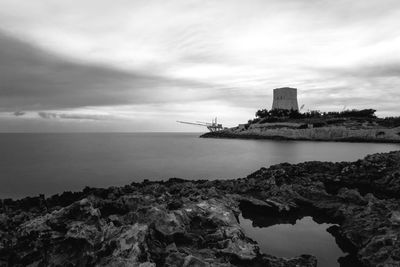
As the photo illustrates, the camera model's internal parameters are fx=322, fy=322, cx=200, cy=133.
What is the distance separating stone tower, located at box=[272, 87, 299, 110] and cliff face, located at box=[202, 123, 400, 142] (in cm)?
2460

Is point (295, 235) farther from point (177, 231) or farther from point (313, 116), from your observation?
point (313, 116)

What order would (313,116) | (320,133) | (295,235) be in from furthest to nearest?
(313,116)
(320,133)
(295,235)

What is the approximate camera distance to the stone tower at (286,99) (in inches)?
6368

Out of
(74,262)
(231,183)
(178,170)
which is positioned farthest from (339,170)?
(178,170)

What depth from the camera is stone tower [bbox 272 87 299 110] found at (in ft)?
531

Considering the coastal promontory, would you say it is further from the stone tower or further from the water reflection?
the water reflection

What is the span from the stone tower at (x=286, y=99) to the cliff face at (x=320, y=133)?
968 inches

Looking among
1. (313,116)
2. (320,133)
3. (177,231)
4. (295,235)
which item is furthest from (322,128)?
(177,231)

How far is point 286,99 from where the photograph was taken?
162250 mm

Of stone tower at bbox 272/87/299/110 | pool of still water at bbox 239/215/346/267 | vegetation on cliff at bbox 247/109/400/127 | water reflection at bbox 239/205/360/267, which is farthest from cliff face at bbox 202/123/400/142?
pool of still water at bbox 239/215/346/267

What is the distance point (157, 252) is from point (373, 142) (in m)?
105

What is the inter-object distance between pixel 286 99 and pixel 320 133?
1979 inches

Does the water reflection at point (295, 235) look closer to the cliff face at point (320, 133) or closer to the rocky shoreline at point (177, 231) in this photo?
the rocky shoreline at point (177, 231)

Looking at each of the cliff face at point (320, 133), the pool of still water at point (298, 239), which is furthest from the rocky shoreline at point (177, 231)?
the cliff face at point (320, 133)
